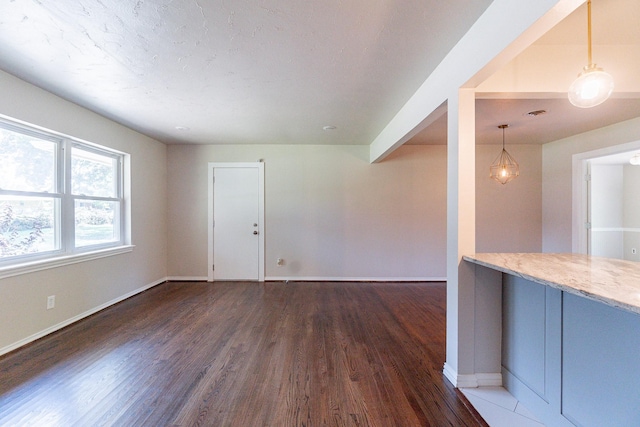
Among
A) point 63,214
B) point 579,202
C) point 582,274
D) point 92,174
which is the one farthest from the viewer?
point 579,202

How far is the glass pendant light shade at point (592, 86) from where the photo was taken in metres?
1.40

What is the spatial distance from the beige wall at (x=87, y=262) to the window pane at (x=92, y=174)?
22 centimetres

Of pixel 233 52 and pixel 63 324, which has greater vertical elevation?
pixel 233 52

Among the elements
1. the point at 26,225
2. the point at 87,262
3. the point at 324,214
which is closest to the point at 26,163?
the point at 26,225

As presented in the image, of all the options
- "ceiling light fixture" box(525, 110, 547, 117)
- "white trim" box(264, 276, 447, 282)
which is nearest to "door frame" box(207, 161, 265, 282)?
"white trim" box(264, 276, 447, 282)

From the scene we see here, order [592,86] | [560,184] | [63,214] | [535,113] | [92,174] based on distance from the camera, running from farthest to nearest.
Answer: [560,184]
[92,174]
[535,113]
[63,214]
[592,86]

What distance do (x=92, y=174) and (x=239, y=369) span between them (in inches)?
121

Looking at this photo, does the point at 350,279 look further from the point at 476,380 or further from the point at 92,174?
the point at 92,174

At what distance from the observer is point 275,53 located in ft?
6.07

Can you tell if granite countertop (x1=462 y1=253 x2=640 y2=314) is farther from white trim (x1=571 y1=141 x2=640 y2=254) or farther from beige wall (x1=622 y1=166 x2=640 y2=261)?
beige wall (x1=622 y1=166 x2=640 y2=261)

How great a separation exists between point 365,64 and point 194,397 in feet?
8.70

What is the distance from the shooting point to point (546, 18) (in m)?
1.13

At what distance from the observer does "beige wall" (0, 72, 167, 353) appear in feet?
7.32

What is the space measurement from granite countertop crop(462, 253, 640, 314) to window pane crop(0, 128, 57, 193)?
3.88m
